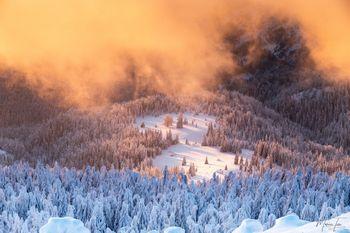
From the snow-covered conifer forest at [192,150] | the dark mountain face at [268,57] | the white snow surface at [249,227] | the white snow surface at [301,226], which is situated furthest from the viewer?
the dark mountain face at [268,57]

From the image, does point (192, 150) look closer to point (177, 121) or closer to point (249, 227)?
point (177, 121)

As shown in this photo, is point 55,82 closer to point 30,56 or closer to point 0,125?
point 30,56

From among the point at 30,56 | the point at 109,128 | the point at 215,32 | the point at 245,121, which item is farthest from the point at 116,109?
the point at 30,56

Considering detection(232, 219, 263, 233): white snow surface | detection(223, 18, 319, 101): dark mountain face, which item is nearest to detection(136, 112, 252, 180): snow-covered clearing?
detection(232, 219, 263, 233): white snow surface

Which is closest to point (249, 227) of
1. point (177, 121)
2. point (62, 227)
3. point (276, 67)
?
point (62, 227)

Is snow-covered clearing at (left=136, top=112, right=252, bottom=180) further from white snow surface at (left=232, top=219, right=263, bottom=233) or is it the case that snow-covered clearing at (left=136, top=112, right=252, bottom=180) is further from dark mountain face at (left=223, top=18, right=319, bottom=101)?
dark mountain face at (left=223, top=18, right=319, bottom=101)

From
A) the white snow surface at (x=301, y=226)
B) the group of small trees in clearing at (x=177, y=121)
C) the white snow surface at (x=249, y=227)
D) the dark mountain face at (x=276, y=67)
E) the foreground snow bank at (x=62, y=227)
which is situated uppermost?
the dark mountain face at (x=276, y=67)

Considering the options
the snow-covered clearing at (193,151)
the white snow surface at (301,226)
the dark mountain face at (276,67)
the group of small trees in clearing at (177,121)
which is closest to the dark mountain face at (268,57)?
the dark mountain face at (276,67)

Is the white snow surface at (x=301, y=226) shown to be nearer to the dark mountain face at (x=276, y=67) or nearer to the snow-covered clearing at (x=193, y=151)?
the snow-covered clearing at (x=193, y=151)
